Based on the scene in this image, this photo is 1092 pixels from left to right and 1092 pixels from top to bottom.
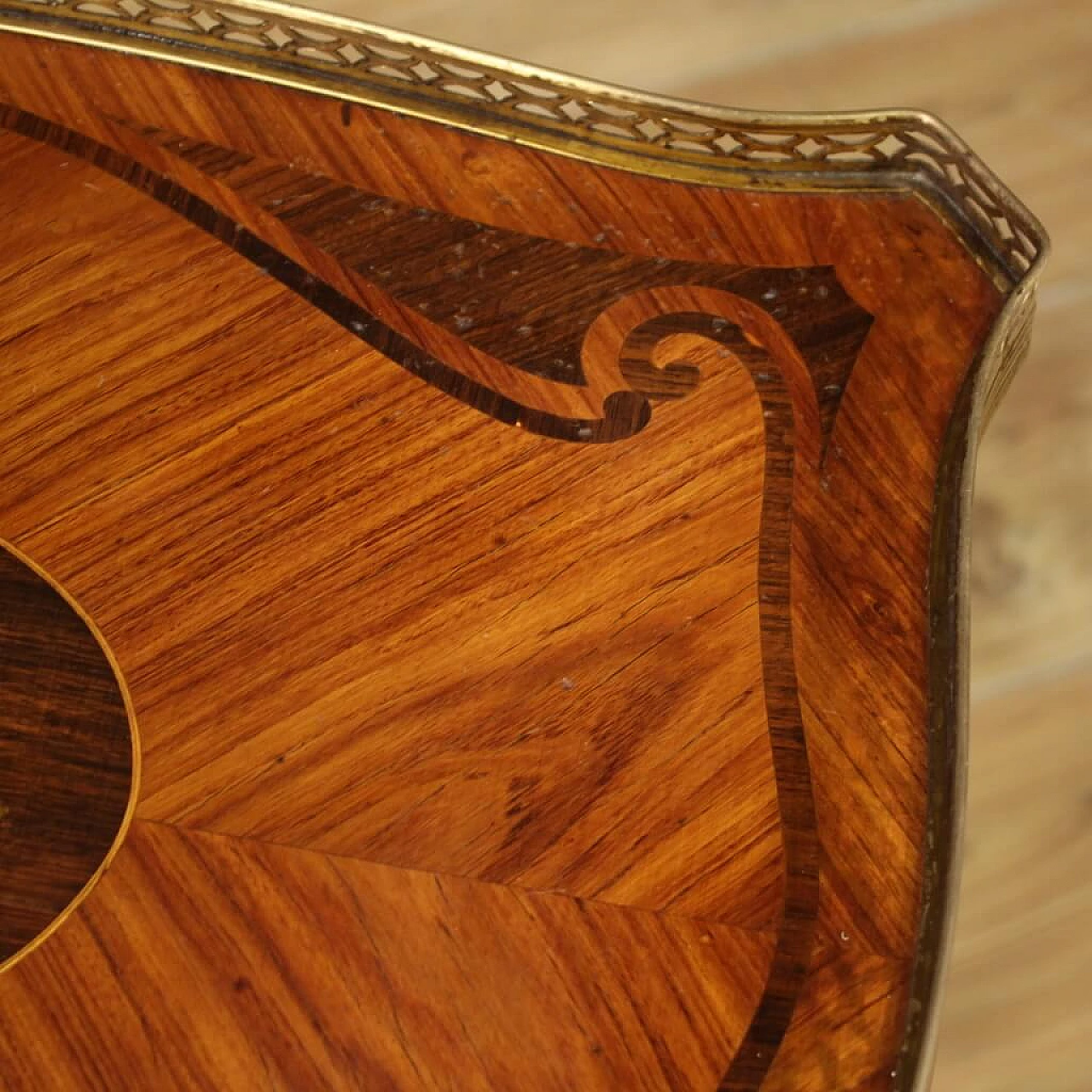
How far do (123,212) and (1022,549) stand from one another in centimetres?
68

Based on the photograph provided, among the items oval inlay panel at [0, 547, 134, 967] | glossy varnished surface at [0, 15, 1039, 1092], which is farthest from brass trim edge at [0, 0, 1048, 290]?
oval inlay panel at [0, 547, 134, 967]

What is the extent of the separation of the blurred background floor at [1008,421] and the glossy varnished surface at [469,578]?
387mm

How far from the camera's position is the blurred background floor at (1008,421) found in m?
0.95

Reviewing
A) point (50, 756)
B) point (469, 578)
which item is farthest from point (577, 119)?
point (50, 756)

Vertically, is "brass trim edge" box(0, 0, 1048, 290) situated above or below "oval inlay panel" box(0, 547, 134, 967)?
above

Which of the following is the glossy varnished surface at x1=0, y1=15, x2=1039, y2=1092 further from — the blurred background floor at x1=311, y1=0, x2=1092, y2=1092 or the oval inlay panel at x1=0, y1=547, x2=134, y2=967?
the blurred background floor at x1=311, y1=0, x2=1092, y2=1092

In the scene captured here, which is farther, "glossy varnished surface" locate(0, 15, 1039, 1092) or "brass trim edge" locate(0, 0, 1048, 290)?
"brass trim edge" locate(0, 0, 1048, 290)

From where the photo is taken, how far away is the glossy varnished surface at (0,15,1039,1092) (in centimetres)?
57

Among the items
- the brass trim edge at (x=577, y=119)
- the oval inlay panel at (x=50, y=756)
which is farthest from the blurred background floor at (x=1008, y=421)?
the oval inlay panel at (x=50, y=756)

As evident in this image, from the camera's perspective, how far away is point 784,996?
57 centimetres

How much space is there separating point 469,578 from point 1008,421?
58cm

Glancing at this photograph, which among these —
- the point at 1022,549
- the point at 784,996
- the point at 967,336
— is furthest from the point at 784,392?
the point at 1022,549

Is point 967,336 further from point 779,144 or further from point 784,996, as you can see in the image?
point 784,996

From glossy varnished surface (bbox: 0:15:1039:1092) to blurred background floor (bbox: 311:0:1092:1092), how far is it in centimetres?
39
